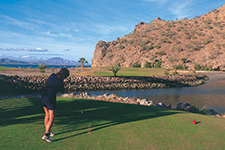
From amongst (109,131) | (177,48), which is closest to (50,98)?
(109,131)

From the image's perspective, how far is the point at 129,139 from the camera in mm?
5059

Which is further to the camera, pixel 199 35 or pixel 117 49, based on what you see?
pixel 117 49

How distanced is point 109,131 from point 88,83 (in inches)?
1132

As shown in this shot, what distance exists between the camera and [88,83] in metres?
33.8

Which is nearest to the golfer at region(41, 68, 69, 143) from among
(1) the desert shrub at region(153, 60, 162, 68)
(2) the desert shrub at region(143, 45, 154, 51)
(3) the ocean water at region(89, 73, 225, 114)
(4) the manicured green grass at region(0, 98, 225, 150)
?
(4) the manicured green grass at region(0, 98, 225, 150)

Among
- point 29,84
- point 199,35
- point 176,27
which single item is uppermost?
point 176,27

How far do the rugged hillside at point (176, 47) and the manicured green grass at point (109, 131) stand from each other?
83.8 metres

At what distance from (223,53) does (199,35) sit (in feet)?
85.0

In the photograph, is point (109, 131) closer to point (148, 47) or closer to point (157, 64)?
point (157, 64)

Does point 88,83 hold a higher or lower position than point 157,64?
lower

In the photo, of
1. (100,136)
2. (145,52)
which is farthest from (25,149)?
(145,52)

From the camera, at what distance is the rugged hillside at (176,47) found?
88750mm

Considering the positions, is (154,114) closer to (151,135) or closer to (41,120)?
(151,135)

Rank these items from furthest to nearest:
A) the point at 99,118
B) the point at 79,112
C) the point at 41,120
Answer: the point at 79,112 → the point at 99,118 → the point at 41,120
